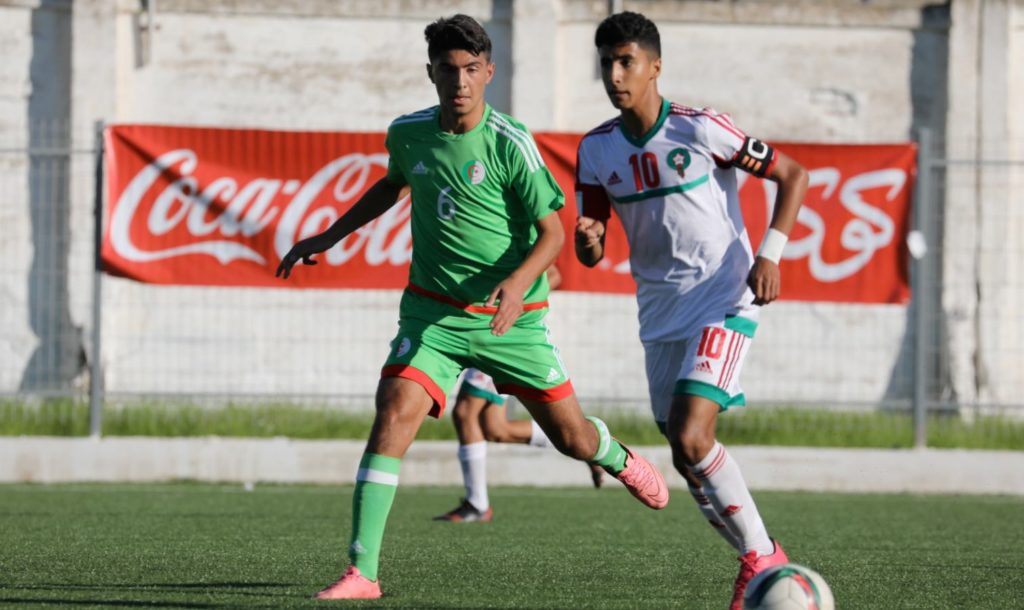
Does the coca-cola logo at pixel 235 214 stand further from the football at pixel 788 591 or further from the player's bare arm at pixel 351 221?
the football at pixel 788 591

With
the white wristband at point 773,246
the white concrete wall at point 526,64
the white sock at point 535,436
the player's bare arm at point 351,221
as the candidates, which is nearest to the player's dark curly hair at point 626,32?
the white wristband at point 773,246

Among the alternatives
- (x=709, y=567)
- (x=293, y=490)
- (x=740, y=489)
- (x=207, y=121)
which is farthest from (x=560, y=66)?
(x=740, y=489)

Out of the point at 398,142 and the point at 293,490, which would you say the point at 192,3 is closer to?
the point at 293,490

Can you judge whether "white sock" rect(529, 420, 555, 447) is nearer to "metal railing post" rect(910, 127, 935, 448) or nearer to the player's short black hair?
"metal railing post" rect(910, 127, 935, 448)

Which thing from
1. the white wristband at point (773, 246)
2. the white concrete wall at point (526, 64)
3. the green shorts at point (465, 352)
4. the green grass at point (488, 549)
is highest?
the white concrete wall at point (526, 64)

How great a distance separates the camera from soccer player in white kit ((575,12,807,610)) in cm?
570

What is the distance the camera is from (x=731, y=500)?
5617 millimetres

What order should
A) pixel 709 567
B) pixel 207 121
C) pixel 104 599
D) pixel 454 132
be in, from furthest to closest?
pixel 207 121 < pixel 709 567 < pixel 454 132 < pixel 104 599

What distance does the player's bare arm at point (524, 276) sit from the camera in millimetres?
5609

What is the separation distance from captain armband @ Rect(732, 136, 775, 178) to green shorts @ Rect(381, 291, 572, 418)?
1.00 meters

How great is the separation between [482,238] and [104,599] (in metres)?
1.93

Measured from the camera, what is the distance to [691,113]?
6051 millimetres

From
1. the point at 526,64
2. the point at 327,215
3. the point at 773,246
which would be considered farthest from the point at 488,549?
the point at 526,64

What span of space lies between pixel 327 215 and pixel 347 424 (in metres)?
1.80
